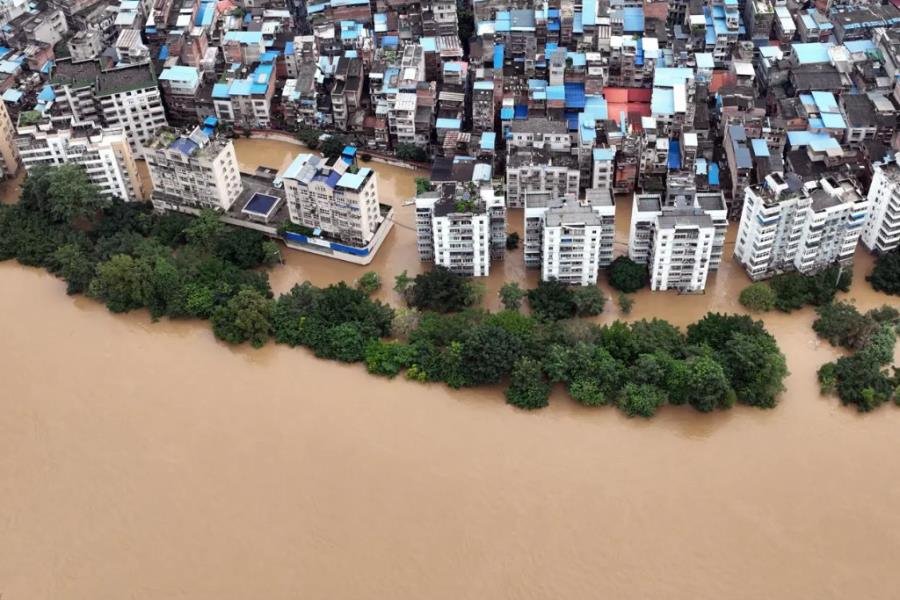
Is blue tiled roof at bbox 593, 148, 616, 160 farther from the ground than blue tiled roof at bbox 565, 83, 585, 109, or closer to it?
closer to it

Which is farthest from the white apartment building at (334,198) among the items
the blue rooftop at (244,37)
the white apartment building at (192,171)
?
the blue rooftop at (244,37)

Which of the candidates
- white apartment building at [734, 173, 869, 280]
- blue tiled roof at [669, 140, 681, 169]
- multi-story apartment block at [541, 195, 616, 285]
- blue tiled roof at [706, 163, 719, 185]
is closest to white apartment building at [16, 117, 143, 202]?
multi-story apartment block at [541, 195, 616, 285]

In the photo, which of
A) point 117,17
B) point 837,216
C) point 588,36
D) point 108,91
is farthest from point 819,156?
point 117,17

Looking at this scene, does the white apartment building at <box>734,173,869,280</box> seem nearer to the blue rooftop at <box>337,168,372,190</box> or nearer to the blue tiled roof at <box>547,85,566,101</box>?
the blue tiled roof at <box>547,85,566,101</box>

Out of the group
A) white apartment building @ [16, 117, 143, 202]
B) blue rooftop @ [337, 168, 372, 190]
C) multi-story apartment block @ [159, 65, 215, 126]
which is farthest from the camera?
multi-story apartment block @ [159, 65, 215, 126]

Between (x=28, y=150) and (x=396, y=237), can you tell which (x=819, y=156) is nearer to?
(x=396, y=237)

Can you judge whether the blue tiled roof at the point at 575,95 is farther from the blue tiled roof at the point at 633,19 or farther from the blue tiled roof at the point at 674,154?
the blue tiled roof at the point at 633,19

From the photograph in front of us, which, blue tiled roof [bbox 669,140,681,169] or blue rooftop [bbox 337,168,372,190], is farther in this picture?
blue tiled roof [bbox 669,140,681,169]
